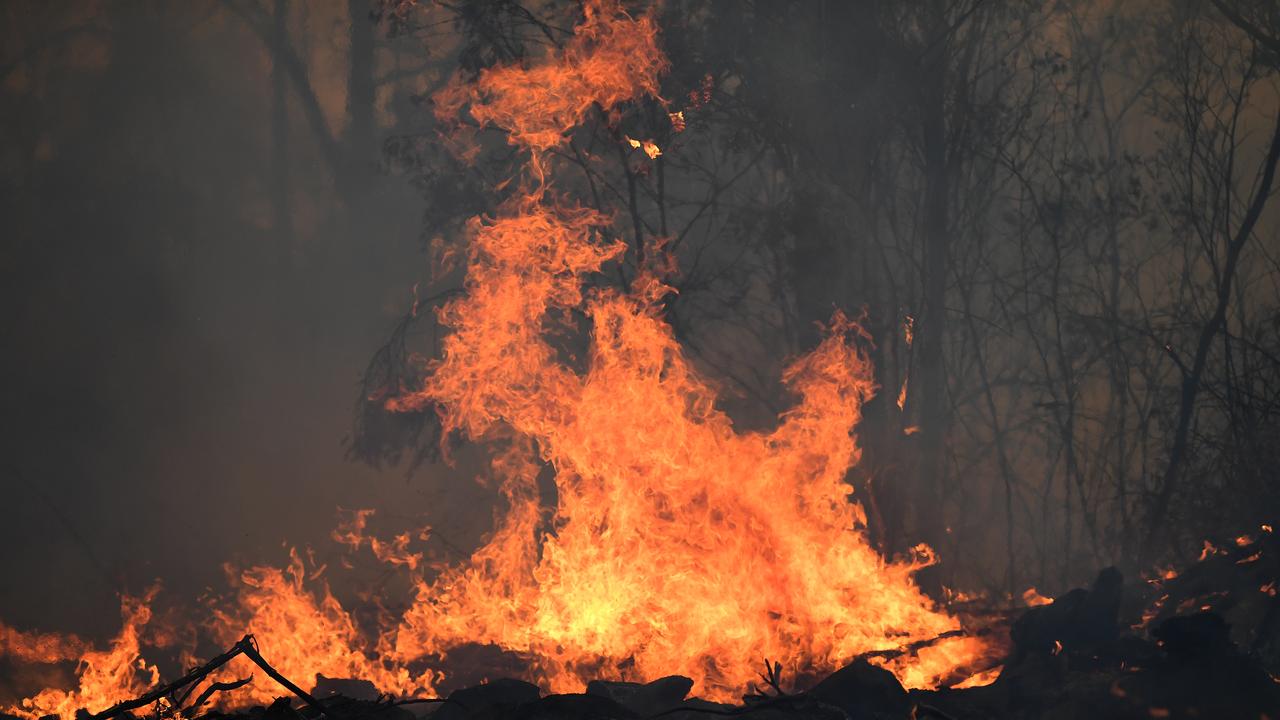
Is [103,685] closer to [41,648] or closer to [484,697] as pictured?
[484,697]

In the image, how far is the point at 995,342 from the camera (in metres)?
19.1

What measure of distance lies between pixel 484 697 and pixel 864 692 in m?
2.28

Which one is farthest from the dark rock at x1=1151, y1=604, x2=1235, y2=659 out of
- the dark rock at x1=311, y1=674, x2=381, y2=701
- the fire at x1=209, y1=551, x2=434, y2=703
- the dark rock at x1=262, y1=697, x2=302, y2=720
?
the fire at x1=209, y1=551, x2=434, y2=703

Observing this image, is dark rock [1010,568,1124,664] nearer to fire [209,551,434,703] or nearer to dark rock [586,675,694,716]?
dark rock [586,675,694,716]

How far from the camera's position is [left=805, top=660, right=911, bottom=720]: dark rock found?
5652 millimetres

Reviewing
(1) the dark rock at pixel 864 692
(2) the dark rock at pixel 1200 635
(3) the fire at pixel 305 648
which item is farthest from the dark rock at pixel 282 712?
(2) the dark rock at pixel 1200 635

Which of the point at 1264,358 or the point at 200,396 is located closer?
the point at 1264,358

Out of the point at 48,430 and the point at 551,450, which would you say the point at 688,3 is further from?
the point at 48,430

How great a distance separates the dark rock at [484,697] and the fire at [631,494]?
1.99 meters

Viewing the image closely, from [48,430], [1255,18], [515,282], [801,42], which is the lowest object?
[515,282]

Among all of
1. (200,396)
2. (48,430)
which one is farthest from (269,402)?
(48,430)

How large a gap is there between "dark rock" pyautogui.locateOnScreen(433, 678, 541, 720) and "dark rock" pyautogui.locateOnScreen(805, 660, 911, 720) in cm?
174

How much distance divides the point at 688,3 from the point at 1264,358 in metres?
7.59

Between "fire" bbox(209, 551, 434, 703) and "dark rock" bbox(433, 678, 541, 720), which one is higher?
"fire" bbox(209, 551, 434, 703)
